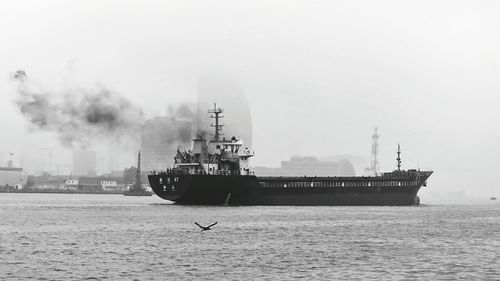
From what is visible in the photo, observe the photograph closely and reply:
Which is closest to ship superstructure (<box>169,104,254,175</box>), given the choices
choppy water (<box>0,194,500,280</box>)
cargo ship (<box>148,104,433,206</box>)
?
cargo ship (<box>148,104,433,206</box>)

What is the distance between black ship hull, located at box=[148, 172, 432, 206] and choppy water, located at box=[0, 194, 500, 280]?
20095 mm

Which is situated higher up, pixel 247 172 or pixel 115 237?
pixel 247 172

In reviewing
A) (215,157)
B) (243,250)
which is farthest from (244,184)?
(243,250)

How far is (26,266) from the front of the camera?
137 feet

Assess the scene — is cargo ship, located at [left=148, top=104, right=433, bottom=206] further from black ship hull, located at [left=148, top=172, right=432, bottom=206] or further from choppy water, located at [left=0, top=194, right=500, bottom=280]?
choppy water, located at [left=0, top=194, right=500, bottom=280]

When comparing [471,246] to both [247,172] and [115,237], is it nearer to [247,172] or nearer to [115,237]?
[115,237]

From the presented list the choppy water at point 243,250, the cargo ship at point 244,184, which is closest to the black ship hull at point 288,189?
the cargo ship at point 244,184

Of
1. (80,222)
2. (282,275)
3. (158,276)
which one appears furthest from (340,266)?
(80,222)

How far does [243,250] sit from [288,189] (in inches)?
2450

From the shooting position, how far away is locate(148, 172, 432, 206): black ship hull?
326 feet

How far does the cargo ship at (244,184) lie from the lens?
3935 inches

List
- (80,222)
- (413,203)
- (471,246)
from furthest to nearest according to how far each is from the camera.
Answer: (413,203)
(80,222)
(471,246)

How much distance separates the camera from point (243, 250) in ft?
166

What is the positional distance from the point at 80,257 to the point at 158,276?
8.78 meters
